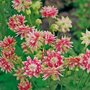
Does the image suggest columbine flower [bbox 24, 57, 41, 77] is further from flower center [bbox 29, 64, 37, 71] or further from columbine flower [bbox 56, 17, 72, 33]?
columbine flower [bbox 56, 17, 72, 33]

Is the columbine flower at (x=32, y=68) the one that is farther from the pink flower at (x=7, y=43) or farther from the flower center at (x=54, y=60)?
the pink flower at (x=7, y=43)

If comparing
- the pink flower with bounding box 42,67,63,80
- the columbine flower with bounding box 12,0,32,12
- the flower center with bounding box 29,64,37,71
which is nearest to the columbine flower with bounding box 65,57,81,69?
the pink flower with bounding box 42,67,63,80

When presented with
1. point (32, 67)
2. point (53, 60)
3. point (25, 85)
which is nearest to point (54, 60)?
point (53, 60)

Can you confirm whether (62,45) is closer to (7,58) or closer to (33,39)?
(33,39)

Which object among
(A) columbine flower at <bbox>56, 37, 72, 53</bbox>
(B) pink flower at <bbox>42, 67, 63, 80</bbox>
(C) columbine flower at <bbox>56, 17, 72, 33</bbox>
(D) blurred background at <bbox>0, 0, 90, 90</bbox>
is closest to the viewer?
(B) pink flower at <bbox>42, 67, 63, 80</bbox>

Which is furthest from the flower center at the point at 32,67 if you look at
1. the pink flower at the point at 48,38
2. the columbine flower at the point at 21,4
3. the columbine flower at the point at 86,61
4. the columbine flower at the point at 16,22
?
the columbine flower at the point at 21,4

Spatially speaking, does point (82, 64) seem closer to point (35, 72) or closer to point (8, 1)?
point (35, 72)
